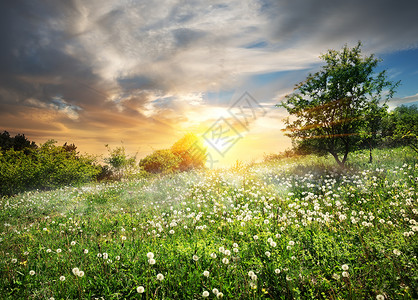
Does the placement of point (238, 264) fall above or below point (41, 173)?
below

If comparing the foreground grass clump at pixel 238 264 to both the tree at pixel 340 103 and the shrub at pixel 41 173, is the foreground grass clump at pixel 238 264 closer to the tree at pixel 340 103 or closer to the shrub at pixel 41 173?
the tree at pixel 340 103

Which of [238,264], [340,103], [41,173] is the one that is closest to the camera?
[238,264]

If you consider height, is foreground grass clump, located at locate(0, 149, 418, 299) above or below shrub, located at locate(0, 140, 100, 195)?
below

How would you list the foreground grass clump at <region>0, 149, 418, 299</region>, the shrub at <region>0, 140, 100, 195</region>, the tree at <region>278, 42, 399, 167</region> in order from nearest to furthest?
the foreground grass clump at <region>0, 149, 418, 299</region> → the tree at <region>278, 42, 399, 167</region> → the shrub at <region>0, 140, 100, 195</region>

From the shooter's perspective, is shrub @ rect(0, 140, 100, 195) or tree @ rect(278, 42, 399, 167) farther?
shrub @ rect(0, 140, 100, 195)

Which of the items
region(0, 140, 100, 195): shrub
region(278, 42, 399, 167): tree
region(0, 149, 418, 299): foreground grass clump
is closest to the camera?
region(0, 149, 418, 299): foreground grass clump

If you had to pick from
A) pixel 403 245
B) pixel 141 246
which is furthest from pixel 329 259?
pixel 141 246

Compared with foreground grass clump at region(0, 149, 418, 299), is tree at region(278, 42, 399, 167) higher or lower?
higher

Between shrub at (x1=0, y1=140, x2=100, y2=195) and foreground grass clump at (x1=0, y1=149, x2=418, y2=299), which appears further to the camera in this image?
shrub at (x1=0, y1=140, x2=100, y2=195)

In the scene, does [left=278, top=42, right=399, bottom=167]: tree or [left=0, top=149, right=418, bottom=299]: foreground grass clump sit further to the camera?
[left=278, top=42, right=399, bottom=167]: tree

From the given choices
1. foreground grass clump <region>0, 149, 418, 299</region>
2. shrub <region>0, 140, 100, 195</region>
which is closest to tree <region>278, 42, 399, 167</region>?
foreground grass clump <region>0, 149, 418, 299</region>

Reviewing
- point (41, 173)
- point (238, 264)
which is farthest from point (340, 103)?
point (41, 173)

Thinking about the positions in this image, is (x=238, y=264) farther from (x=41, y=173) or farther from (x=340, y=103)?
(x=41, y=173)

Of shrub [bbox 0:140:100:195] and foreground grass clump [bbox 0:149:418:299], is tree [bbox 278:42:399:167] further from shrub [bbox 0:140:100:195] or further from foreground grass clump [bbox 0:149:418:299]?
shrub [bbox 0:140:100:195]
